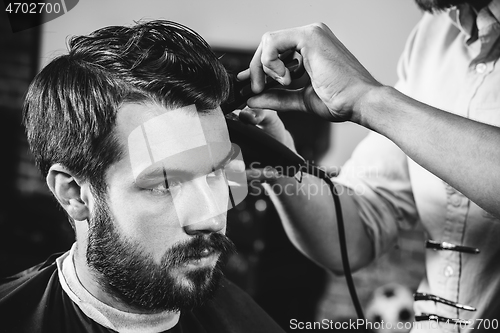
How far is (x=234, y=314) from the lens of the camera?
4.33 ft

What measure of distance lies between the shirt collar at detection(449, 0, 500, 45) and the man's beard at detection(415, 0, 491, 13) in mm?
17

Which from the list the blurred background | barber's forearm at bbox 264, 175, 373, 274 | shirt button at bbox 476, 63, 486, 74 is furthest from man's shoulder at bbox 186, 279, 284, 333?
shirt button at bbox 476, 63, 486, 74

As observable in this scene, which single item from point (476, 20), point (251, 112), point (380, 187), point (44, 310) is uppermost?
point (476, 20)

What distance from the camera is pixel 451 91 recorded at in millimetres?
1233

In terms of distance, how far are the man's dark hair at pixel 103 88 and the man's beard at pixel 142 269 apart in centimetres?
10

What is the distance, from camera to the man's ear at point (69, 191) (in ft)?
3.21

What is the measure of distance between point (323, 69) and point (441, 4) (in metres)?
0.42

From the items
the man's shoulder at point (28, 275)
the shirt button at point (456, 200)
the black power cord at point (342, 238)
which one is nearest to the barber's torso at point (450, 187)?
the shirt button at point (456, 200)

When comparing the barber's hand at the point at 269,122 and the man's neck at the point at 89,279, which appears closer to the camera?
the man's neck at the point at 89,279

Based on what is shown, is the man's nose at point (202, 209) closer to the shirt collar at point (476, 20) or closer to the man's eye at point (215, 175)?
the man's eye at point (215, 175)

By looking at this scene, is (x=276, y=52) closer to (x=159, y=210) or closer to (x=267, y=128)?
(x=267, y=128)

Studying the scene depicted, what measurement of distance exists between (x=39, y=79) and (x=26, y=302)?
1.51 ft

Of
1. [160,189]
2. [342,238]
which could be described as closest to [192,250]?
[160,189]

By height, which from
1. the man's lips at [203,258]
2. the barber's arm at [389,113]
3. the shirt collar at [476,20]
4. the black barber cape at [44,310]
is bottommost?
the black barber cape at [44,310]
